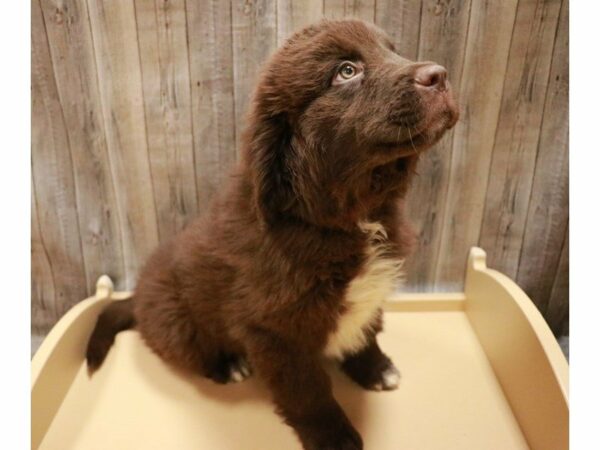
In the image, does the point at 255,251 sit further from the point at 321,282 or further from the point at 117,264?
the point at 117,264

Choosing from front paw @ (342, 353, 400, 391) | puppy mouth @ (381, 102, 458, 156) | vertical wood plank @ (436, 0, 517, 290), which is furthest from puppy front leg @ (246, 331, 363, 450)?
vertical wood plank @ (436, 0, 517, 290)

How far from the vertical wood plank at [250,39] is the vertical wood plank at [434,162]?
0.55m

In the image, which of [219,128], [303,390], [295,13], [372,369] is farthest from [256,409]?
Answer: [295,13]

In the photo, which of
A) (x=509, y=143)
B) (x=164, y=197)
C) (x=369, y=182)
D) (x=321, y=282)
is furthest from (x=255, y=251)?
(x=509, y=143)

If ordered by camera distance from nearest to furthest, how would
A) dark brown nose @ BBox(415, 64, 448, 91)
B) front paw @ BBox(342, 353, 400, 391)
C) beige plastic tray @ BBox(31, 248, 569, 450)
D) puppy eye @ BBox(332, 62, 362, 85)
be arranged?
dark brown nose @ BBox(415, 64, 448, 91) < puppy eye @ BBox(332, 62, 362, 85) < beige plastic tray @ BBox(31, 248, 569, 450) < front paw @ BBox(342, 353, 400, 391)

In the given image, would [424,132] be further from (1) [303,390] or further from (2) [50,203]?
(2) [50,203]

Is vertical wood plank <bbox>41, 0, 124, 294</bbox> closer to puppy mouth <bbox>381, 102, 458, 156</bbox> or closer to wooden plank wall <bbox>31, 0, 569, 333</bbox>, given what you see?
wooden plank wall <bbox>31, 0, 569, 333</bbox>

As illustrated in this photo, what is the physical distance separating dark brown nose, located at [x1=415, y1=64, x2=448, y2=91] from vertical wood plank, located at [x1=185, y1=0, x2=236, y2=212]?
2.84 ft

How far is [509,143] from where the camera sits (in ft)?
6.79

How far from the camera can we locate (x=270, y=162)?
1.44 meters

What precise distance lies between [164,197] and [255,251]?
766 millimetres

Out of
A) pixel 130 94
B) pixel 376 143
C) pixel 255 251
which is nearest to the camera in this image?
pixel 376 143

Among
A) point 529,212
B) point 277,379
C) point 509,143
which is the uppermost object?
point 509,143

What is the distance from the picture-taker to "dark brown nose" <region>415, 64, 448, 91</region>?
1.27m
